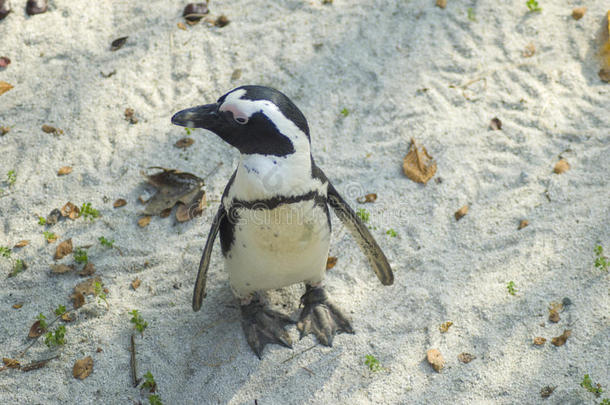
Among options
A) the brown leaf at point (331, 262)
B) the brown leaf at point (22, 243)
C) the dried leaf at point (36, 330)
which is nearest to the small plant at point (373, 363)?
the brown leaf at point (331, 262)

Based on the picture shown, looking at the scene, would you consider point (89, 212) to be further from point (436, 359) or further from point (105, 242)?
point (436, 359)

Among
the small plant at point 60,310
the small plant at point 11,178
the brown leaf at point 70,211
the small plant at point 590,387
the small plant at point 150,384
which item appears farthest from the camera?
the small plant at point 11,178

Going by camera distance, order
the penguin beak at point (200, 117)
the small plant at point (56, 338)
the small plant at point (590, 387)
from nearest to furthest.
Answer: the penguin beak at point (200, 117), the small plant at point (590, 387), the small plant at point (56, 338)

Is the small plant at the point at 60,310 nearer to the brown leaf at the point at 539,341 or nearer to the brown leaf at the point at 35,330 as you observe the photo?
the brown leaf at the point at 35,330

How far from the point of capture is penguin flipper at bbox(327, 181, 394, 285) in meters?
2.54

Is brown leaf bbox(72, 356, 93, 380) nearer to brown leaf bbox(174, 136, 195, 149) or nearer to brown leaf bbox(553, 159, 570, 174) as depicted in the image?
brown leaf bbox(174, 136, 195, 149)

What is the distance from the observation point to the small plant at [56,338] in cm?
266

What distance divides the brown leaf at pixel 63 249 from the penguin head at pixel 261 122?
1.46 metres

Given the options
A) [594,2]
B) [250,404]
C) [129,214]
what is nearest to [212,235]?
[250,404]

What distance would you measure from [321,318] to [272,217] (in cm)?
76

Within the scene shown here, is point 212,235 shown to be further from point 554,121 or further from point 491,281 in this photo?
point 554,121

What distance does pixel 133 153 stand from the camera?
3.63m

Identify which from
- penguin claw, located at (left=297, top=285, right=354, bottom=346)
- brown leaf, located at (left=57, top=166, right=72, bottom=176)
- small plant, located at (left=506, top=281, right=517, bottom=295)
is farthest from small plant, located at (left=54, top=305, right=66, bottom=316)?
small plant, located at (left=506, top=281, right=517, bottom=295)

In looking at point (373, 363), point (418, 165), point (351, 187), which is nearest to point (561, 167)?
point (418, 165)
